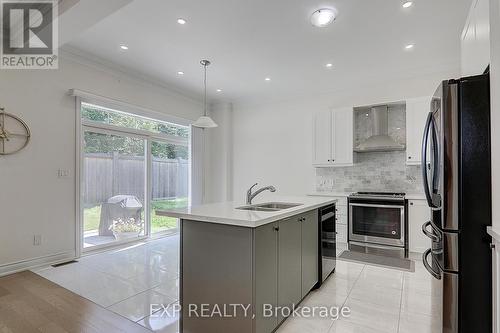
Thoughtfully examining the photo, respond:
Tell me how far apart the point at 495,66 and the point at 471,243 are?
1.02 metres

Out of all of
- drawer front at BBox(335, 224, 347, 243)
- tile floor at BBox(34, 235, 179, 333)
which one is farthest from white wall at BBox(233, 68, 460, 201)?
tile floor at BBox(34, 235, 179, 333)

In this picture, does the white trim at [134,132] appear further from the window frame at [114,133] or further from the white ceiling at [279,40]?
the white ceiling at [279,40]

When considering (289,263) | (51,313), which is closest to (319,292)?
(289,263)

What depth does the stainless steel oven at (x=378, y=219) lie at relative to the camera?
3857mm

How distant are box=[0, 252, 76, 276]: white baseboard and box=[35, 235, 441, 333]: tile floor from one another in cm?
19

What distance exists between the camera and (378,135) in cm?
447

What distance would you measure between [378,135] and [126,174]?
4331 millimetres

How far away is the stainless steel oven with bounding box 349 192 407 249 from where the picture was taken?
3857 mm

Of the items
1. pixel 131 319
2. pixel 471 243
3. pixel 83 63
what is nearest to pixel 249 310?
pixel 131 319

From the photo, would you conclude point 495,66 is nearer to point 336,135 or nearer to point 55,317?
point 336,135

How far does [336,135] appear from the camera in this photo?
15.2 ft

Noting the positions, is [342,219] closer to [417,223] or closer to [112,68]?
[417,223]

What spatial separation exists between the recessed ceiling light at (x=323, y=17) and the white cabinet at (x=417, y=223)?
8.89ft

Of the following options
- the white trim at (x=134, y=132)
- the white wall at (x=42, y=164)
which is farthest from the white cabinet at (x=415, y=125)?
the white wall at (x=42, y=164)
